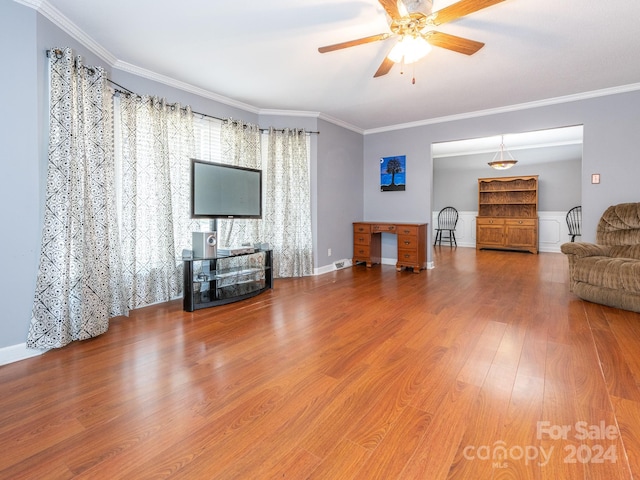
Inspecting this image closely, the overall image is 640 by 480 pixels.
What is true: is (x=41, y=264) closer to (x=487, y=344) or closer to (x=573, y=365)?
(x=487, y=344)

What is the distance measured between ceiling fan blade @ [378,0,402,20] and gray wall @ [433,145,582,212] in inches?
275

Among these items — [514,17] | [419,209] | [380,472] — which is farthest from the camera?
[419,209]

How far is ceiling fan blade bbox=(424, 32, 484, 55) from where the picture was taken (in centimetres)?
216

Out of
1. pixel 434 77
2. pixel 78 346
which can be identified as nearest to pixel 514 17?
pixel 434 77

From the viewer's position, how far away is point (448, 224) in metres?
8.85

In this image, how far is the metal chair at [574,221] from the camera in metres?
7.03

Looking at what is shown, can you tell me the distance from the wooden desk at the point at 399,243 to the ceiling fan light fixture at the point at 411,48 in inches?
118

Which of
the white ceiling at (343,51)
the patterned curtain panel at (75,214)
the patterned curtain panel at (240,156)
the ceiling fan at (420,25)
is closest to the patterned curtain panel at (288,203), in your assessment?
the patterned curtain panel at (240,156)

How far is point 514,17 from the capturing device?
7.82 feet

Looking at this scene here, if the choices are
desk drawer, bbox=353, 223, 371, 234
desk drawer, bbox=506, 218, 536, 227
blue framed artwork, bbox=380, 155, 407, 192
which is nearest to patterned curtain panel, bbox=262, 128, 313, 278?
desk drawer, bbox=353, 223, 371, 234

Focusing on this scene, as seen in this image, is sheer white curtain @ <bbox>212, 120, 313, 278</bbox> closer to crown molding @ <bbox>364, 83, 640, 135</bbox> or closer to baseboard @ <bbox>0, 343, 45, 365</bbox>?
Result: crown molding @ <bbox>364, 83, 640, 135</bbox>

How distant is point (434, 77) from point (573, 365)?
2945 millimetres

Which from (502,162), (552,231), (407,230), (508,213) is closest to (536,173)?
(508,213)

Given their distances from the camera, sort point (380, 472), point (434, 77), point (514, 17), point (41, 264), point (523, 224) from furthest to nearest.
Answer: point (523, 224) → point (434, 77) → point (514, 17) → point (41, 264) → point (380, 472)
